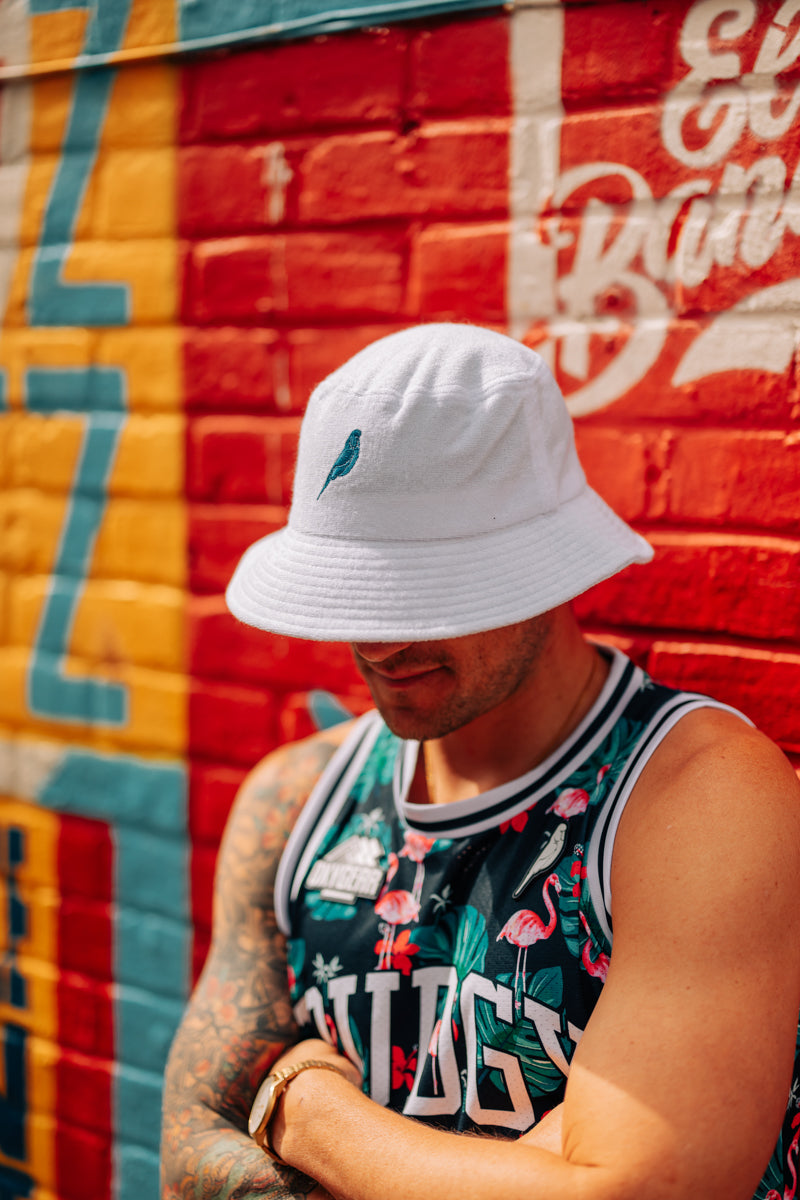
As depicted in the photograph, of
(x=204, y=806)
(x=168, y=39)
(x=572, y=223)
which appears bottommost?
(x=204, y=806)

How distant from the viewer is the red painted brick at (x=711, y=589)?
1.53 m

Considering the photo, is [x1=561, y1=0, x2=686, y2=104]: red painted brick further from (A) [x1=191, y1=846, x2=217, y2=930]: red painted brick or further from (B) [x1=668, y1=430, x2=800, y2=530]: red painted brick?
(A) [x1=191, y1=846, x2=217, y2=930]: red painted brick

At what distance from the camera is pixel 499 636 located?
1338 mm

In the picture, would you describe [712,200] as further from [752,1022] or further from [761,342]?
[752,1022]

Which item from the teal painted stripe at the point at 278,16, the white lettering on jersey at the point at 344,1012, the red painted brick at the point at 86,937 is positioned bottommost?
the red painted brick at the point at 86,937

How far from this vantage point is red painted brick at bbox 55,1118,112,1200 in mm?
2270

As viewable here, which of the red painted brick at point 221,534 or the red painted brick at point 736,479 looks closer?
the red painted brick at point 736,479

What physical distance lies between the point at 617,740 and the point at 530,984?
1.13 ft

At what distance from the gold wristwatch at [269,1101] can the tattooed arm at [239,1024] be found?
36 mm

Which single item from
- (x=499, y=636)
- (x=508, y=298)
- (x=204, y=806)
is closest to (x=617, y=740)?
(x=499, y=636)

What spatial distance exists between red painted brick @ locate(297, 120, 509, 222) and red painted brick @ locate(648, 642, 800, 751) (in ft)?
2.72

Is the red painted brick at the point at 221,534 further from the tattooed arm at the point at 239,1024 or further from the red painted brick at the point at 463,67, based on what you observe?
the red painted brick at the point at 463,67

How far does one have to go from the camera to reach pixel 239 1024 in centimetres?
152

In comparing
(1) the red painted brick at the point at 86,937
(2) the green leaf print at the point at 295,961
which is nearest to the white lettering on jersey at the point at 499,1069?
(2) the green leaf print at the point at 295,961
